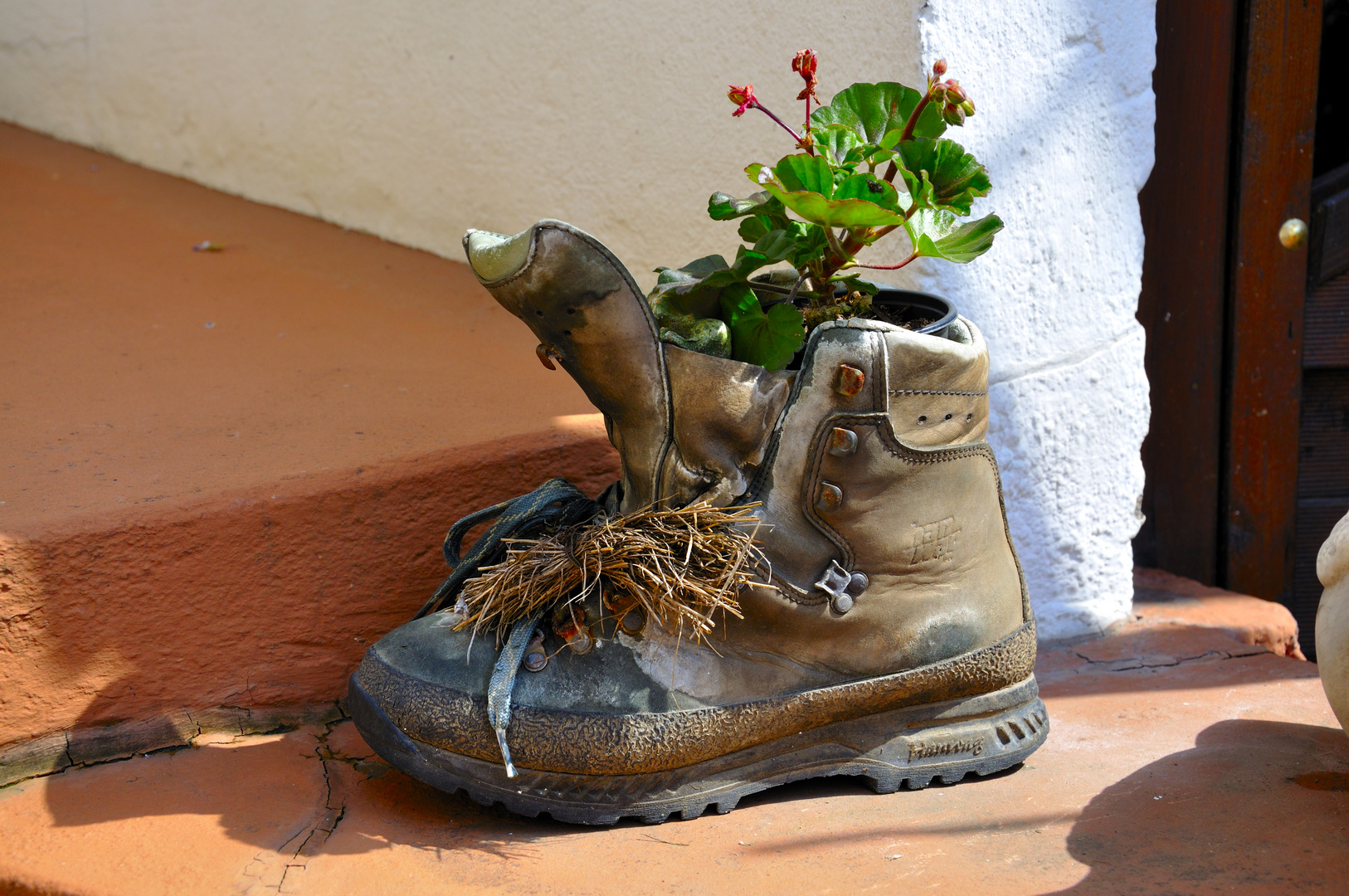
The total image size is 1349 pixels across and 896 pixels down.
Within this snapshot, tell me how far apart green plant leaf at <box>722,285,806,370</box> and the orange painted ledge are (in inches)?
16.4

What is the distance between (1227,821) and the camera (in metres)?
1.23

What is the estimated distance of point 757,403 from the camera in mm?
1255

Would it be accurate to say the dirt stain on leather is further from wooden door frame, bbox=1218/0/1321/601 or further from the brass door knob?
the brass door knob

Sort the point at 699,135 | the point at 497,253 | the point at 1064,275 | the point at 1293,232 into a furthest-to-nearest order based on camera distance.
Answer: the point at 1293,232 < the point at 699,135 < the point at 1064,275 < the point at 497,253

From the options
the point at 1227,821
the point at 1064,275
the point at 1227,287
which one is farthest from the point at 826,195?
the point at 1227,287

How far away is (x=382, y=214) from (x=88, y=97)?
41.7 inches

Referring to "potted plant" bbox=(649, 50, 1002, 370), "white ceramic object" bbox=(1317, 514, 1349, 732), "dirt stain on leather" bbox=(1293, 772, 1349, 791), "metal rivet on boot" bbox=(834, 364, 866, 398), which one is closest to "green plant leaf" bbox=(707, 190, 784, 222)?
"potted plant" bbox=(649, 50, 1002, 370)

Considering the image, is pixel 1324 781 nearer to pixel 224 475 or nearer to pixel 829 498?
pixel 829 498

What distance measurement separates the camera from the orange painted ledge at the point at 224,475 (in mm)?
1312

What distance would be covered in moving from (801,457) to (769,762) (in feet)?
1.27

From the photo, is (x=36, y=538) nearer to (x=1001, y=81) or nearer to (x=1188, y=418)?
(x=1001, y=81)

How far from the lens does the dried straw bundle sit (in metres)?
1.22

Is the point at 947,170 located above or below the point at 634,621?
above

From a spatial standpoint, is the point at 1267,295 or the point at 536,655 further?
the point at 1267,295
